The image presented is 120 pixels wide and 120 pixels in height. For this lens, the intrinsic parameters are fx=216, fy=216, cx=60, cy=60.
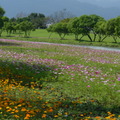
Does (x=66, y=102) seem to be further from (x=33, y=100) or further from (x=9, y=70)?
(x=9, y=70)

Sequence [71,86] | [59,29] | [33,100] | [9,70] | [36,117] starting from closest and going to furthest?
[36,117]
[33,100]
[71,86]
[9,70]
[59,29]

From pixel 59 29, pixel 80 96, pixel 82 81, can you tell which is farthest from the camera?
pixel 59 29

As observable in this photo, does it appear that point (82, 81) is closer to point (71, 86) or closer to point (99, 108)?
point (71, 86)

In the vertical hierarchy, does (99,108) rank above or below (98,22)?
below

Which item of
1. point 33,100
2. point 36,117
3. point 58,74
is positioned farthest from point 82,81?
point 36,117

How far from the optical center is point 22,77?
496 inches

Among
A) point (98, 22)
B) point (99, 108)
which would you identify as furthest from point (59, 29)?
point (99, 108)

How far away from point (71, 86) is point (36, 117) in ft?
16.0

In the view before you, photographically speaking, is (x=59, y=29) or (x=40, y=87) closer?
(x=40, y=87)

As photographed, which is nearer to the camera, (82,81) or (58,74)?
(82,81)

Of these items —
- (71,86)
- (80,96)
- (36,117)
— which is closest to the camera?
(36,117)

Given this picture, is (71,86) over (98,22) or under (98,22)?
under

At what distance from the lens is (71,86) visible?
1118 cm

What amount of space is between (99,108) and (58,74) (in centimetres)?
602
